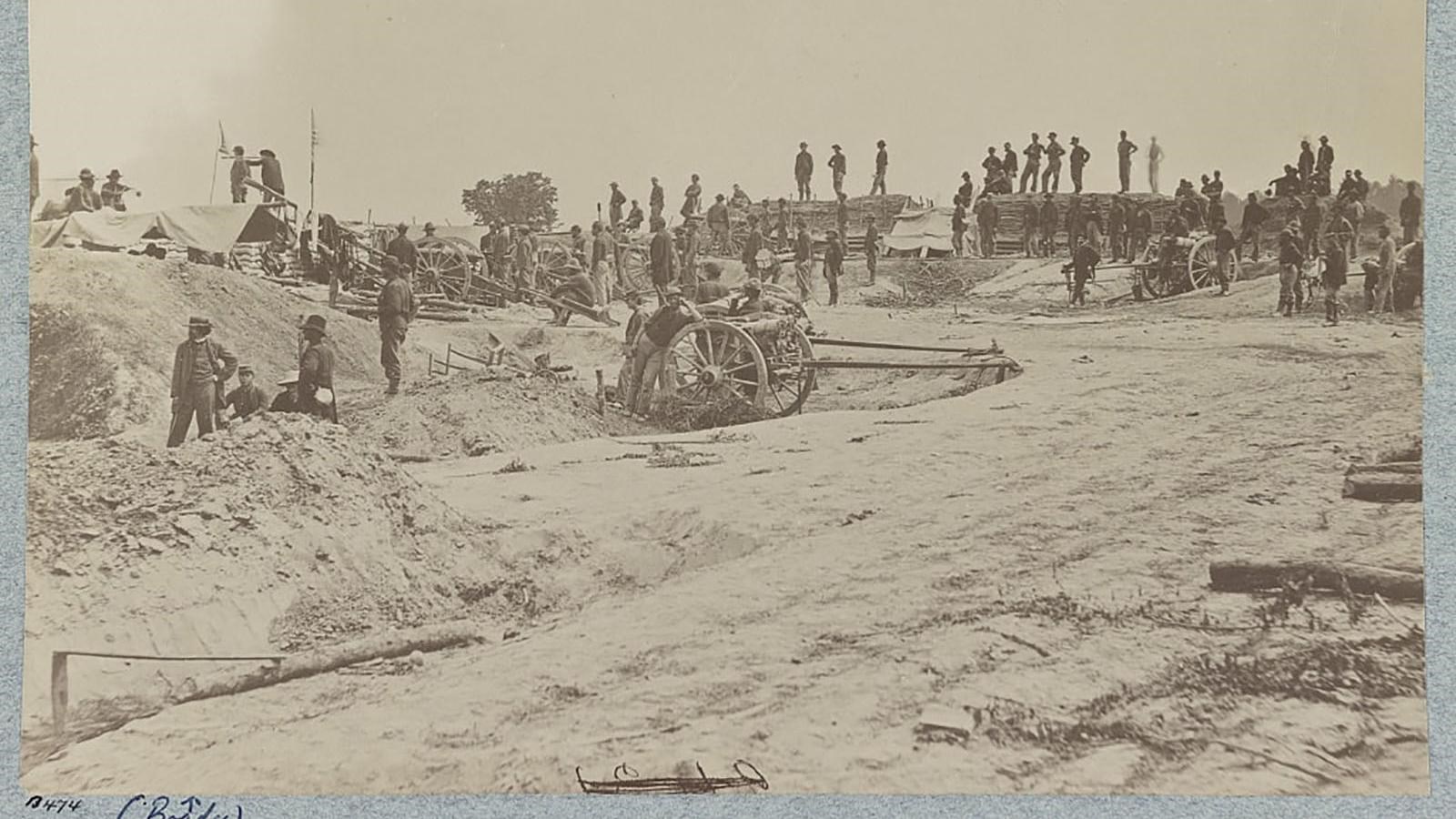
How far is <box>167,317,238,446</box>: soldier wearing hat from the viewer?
574 cm

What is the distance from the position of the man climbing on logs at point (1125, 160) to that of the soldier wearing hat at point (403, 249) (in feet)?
13.5

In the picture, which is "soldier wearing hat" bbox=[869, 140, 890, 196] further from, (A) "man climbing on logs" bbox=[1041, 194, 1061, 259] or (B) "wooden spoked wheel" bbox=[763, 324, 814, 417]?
(A) "man climbing on logs" bbox=[1041, 194, 1061, 259]

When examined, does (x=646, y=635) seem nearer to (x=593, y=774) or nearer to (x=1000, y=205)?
(x=593, y=774)

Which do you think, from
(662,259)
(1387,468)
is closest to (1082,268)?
(1387,468)

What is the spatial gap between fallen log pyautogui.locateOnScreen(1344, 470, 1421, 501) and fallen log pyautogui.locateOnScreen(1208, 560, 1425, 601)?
1.24 ft

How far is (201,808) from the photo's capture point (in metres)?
5.34

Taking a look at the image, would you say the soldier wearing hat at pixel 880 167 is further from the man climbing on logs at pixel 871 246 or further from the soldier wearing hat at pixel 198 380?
the soldier wearing hat at pixel 198 380

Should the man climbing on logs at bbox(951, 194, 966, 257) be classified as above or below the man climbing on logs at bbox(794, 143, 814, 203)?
below

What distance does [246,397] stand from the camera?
231 inches

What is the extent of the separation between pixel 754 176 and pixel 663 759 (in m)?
3.24

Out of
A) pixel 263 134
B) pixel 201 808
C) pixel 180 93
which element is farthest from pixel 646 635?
pixel 180 93

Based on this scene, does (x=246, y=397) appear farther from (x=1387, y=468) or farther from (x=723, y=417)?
(x=1387, y=468)

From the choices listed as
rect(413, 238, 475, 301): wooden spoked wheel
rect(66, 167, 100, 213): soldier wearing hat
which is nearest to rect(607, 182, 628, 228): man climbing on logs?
rect(413, 238, 475, 301): wooden spoked wheel

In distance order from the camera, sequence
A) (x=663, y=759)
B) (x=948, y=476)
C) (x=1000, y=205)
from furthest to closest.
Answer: (x=1000, y=205) → (x=948, y=476) → (x=663, y=759)
